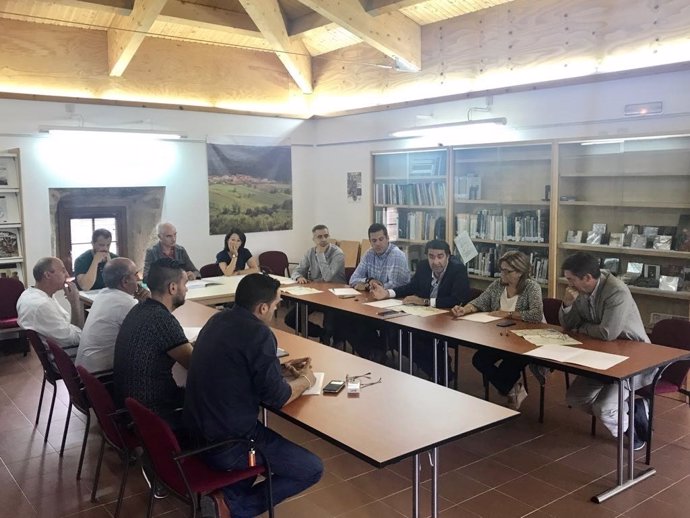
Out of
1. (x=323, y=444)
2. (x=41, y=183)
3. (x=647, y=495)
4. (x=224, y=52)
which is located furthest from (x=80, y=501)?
(x=224, y=52)

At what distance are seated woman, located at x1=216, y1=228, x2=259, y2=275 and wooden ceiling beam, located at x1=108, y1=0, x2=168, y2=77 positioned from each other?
226 cm

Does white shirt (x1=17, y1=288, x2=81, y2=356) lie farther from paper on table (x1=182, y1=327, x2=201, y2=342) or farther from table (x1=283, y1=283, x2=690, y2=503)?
table (x1=283, y1=283, x2=690, y2=503)

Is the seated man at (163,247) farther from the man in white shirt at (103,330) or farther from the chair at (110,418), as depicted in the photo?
the chair at (110,418)

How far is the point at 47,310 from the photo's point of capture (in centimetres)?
420

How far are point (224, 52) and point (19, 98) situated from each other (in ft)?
8.54

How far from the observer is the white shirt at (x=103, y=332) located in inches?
144

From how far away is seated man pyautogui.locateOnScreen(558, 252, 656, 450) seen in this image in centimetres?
375

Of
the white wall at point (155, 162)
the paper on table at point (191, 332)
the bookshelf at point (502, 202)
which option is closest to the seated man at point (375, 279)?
the bookshelf at point (502, 202)

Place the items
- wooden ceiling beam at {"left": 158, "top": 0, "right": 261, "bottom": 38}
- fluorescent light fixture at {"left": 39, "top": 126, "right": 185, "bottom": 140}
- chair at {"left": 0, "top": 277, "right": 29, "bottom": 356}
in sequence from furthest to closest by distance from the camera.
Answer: wooden ceiling beam at {"left": 158, "top": 0, "right": 261, "bottom": 38} → fluorescent light fixture at {"left": 39, "top": 126, "right": 185, "bottom": 140} → chair at {"left": 0, "top": 277, "right": 29, "bottom": 356}

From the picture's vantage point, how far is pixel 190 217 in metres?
8.23

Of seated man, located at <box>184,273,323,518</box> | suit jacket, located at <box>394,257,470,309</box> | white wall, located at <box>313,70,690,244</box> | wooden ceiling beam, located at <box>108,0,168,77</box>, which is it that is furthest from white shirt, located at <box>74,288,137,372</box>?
white wall, located at <box>313,70,690,244</box>

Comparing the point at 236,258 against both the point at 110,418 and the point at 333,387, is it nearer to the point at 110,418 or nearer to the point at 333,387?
the point at 110,418

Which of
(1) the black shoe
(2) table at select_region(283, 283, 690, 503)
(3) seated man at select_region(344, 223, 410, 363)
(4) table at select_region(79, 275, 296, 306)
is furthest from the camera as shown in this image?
(3) seated man at select_region(344, 223, 410, 363)

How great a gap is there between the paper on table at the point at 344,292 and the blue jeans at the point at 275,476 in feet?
9.12
